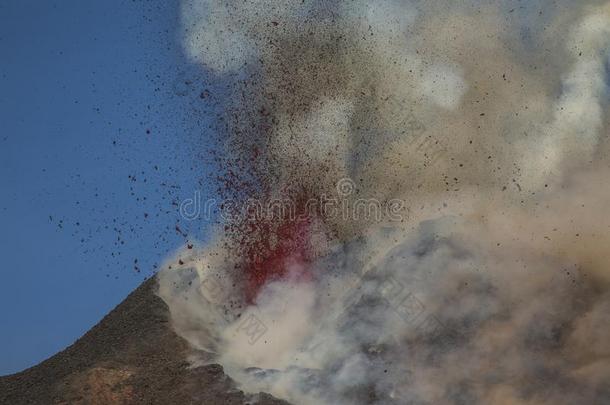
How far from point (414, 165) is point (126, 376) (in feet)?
26.7

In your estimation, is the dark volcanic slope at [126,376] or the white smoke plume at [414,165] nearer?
the dark volcanic slope at [126,376]

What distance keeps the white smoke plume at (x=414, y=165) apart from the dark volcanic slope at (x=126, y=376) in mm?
723

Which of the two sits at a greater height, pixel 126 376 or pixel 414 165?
pixel 414 165

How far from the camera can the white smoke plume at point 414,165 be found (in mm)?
14695

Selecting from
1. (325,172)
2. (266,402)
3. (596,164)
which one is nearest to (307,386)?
(266,402)

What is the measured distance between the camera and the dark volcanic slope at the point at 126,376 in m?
12.8

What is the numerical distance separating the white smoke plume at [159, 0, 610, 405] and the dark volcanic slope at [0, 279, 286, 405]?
72 cm

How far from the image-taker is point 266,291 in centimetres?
1608

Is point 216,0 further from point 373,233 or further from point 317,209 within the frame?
point 373,233

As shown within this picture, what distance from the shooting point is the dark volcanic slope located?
12758mm

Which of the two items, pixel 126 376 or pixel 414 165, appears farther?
pixel 414 165

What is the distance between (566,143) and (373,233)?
4.79 metres

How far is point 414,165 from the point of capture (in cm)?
1741

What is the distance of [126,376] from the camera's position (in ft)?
43.2
